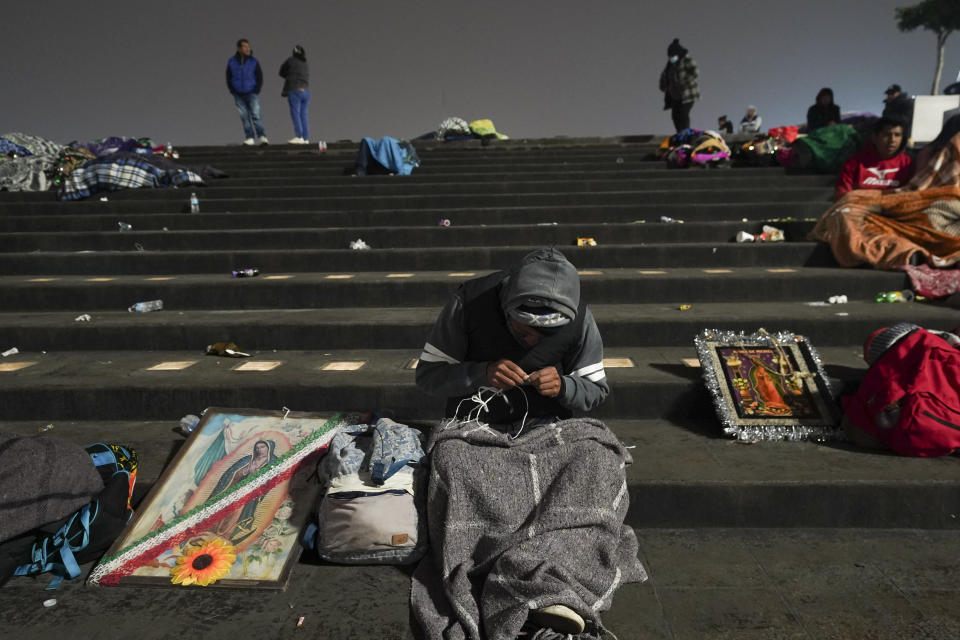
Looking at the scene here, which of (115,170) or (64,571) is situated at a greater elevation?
(115,170)

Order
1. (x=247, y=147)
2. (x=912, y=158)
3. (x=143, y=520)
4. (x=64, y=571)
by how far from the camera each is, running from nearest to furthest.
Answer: (x=64, y=571), (x=143, y=520), (x=912, y=158), (x=247, y=147)

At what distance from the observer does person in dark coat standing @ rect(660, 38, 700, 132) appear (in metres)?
10.6

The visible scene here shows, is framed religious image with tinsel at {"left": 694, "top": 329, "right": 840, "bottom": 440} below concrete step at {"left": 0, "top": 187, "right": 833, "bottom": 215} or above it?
below

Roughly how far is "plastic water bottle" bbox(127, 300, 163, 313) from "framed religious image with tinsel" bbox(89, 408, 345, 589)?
229 centimetres

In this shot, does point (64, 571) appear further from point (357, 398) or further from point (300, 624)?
point (357, 398)

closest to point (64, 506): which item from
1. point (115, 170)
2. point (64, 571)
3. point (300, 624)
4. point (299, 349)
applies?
point (64, 571)

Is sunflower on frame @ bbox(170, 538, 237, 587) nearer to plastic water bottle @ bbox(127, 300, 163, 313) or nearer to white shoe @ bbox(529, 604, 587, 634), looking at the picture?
white shoe @ bbox(529, 604, 587, 634)

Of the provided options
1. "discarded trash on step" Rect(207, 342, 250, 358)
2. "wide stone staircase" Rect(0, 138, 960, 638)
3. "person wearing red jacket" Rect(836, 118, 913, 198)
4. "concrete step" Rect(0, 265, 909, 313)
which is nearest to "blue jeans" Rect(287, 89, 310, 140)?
"wide stone staircase" Rect(0, 138, 960, 638)

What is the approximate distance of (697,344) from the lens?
335 cm

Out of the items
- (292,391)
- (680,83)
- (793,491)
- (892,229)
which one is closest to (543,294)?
(793,491)

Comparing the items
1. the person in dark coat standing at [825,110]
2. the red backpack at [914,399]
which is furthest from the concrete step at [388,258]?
the person in dark coat standing at [825,110]

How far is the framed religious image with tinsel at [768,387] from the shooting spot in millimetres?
2941

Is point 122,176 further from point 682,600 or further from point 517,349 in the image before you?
point 682,600

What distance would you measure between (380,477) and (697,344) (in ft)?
6.63
